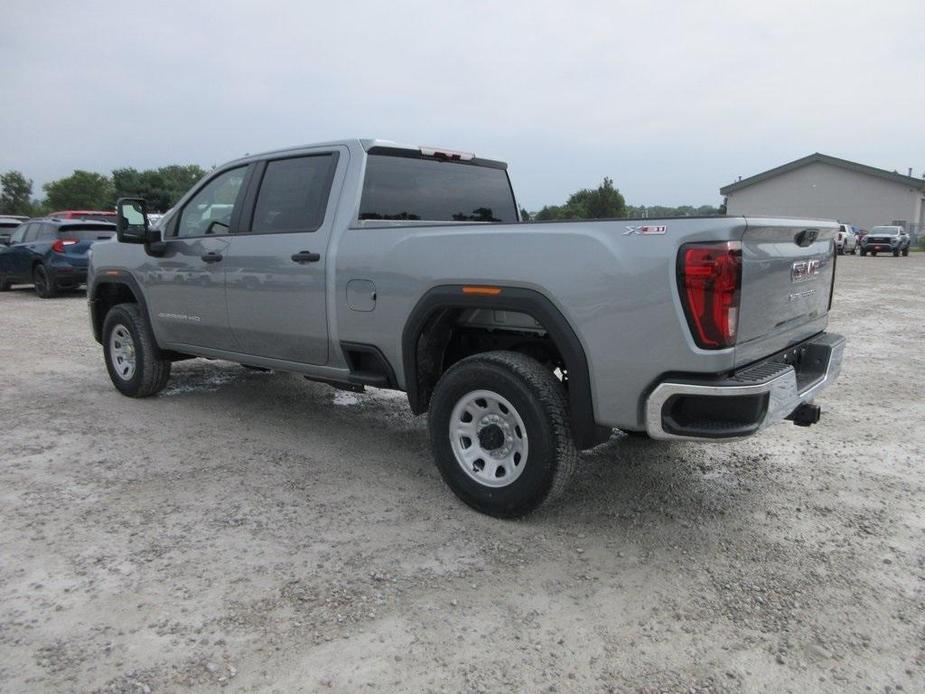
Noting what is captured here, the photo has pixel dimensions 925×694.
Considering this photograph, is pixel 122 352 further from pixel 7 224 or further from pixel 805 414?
pixel 7 224

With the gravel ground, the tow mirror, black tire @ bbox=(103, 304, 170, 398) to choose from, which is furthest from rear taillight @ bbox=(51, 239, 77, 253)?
the tow mirror

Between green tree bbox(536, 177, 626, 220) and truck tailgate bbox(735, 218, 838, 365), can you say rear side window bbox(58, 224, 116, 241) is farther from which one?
truck tailgate bbox(735, 218, 838, 365)

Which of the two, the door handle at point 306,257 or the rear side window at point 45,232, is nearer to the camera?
the door handle at point 306,257

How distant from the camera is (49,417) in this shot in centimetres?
574

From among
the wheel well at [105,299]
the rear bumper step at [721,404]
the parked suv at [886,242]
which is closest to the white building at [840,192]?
the parked suv at [886,242]

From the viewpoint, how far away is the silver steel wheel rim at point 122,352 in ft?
20.8

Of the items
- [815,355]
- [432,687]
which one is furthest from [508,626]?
[815,355]

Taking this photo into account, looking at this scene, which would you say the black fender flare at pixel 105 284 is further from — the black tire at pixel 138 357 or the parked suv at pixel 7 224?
the parked suv at pixel 7 224

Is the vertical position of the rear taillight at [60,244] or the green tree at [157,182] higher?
the green tree at [157,182]

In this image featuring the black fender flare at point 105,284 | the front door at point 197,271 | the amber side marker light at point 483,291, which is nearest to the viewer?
the amber side marker light at point 483,291

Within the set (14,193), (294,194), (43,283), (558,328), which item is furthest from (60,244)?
(14,193)

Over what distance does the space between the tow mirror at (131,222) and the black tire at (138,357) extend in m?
0.76

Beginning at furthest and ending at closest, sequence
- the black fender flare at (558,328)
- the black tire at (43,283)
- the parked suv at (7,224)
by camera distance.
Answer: the parked suv at (7,224) < the black tire at (43,283) < the black fender flare at (558,328)

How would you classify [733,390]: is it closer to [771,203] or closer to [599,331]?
[599,331]
